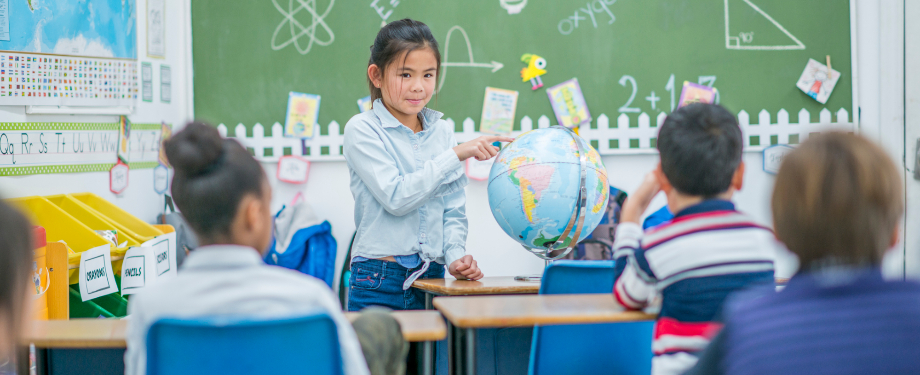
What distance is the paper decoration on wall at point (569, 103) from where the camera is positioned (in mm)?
3629

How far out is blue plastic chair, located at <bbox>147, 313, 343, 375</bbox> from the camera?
0.99 meters

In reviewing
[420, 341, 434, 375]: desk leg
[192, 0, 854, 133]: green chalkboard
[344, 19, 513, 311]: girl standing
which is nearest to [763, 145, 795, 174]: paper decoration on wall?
[192, 0, 854, 133]: green chalkboard

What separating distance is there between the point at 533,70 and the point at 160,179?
6.73ft

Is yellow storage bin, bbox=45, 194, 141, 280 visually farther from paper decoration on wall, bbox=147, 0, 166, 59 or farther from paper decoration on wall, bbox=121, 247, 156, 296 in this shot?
paper decoration on wall, bbox=147, 0, 166, 59

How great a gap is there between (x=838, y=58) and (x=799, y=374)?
334cm

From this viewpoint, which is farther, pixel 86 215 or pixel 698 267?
pixel 86 215

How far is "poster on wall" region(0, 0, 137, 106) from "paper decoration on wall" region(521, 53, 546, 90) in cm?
195

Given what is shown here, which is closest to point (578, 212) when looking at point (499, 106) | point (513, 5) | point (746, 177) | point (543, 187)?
point (543, 187)

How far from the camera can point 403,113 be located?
81.1 inches

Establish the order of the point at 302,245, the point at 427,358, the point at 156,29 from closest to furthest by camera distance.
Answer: the point at 427,358 → the point at 156,29 → the point at 302,245

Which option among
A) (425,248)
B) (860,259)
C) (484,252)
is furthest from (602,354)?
(484,252)

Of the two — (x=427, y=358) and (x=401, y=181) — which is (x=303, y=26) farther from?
(x=427, y=358)

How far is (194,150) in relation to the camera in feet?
3.61

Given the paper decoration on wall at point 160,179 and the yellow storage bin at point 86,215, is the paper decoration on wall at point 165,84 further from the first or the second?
the yellow storage bin at point 86,215
